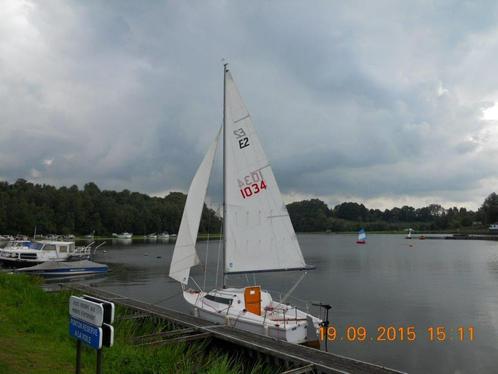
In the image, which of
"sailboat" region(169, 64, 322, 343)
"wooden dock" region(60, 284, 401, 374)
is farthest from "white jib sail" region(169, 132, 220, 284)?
"wooden dock" region(60, 284, 401, 374)

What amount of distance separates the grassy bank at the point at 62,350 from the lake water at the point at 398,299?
372 inches

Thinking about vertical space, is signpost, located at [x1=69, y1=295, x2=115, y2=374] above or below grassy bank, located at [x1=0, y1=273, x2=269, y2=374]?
above

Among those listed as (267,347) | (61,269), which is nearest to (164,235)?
(61,269)

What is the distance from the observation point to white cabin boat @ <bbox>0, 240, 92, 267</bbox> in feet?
159

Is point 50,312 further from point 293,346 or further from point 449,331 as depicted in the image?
point 449,331

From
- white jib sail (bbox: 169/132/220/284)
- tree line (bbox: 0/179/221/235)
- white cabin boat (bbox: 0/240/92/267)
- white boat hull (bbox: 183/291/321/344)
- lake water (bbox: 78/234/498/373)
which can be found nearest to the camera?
white boat hull (bbox: 183/291/321/344)

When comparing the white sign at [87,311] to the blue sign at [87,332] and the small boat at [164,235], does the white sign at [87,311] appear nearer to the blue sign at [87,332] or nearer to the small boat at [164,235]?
the blue sign at [87,332]

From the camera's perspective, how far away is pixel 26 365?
9.11 m

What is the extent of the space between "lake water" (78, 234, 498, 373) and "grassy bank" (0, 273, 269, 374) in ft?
31.0

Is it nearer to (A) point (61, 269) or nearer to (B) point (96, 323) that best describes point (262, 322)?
(B) point (96, 323)

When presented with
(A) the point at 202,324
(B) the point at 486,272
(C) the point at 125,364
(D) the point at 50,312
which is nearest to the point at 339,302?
(A) the point at 202,324

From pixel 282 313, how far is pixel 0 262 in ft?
148

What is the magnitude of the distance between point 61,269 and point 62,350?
125ft
